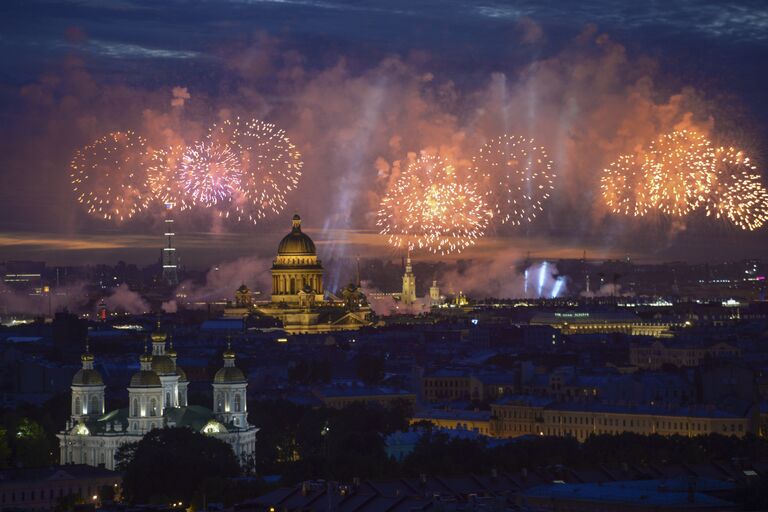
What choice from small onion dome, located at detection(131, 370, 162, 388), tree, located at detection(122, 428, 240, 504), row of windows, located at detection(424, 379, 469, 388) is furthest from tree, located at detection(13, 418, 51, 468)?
row of windows, located at detection(424, 379, 469, 388)

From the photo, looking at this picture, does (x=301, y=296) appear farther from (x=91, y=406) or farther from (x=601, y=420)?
(x=91, y=406)

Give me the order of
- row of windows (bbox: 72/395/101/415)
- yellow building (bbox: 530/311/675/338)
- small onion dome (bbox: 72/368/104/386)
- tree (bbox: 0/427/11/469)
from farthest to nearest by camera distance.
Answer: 1. yellow building (bbox: 530/311/675/338)
2. small onion dome (bbox: 72/368/104/386)
3. row of windows (bbox: 72/395/101/415)
4. tree (bbox: 0/427/11/469)

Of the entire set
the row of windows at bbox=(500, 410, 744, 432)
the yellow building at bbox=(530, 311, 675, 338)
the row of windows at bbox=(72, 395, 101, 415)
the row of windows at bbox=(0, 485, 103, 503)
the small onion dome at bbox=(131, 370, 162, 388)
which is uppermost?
the yellow building at bbox=(530, 311, 675, 338)

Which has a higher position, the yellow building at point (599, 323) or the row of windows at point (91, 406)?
the yellow building at point (599, 323)

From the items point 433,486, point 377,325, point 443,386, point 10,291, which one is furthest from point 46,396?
point 10,291

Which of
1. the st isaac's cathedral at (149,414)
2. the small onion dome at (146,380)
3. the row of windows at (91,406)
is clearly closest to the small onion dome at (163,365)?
the st isaac's cathedral at (149,414)

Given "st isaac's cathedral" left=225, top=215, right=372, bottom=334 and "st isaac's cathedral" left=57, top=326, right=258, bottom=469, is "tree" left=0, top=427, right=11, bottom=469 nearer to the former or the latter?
"st isaac's cathedral" left=57, top=326, right=258, bottom=469

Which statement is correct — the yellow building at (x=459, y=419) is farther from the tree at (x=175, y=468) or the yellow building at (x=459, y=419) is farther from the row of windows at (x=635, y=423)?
the tree at (x=175, y=468)
